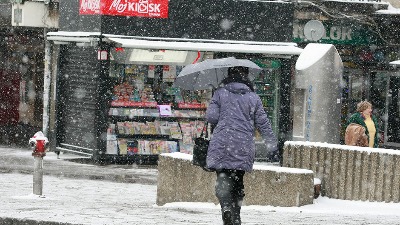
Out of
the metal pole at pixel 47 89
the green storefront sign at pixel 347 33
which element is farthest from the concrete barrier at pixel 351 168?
the green storefront sign at pixel 347 33

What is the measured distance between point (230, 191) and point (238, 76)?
1.15m

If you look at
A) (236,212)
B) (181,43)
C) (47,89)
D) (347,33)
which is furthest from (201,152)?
(347,33)

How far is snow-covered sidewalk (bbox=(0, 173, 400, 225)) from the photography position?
12.5 m

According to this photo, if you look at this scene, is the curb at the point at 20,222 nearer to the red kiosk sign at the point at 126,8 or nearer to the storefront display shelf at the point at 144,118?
the red kiosk sign at the point at 126,8

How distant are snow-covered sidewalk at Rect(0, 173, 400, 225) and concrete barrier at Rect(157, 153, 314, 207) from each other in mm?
128

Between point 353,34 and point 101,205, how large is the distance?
50.4 ft

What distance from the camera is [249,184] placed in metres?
14.3

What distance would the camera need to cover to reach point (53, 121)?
26.5 metres

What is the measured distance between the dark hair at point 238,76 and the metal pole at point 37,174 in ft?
14.2

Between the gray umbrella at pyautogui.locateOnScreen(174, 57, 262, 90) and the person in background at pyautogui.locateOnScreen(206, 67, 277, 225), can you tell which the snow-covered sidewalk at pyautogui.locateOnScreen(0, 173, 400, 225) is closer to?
the person in background at pyautogui.locateOnScreen(206, 67, 277, 225)

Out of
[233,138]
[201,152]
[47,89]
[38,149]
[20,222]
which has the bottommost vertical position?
[20,222]

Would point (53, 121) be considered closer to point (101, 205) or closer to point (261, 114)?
point (101, 205)

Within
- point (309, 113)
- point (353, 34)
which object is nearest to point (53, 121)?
point (353, 34)

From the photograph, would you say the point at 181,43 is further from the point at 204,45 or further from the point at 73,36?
the point at 73,36
